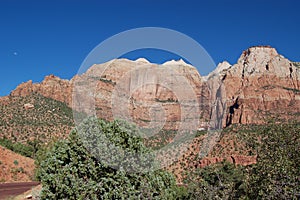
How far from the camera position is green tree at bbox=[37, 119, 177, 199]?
27.9 ft

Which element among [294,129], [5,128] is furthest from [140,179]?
[5,128]

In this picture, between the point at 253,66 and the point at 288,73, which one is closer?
the point at 288,73

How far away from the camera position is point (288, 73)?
4845 inches

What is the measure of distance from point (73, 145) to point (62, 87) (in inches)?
3745

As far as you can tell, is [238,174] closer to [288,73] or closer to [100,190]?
[100,190]

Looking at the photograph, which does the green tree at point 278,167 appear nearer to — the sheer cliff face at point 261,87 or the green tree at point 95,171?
the green tree at point 95,171

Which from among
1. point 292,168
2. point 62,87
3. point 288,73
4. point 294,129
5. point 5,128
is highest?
point 288,73

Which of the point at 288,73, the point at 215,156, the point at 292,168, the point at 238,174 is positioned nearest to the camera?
the point at 292,168

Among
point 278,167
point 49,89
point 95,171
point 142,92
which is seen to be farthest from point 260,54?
point 95,171

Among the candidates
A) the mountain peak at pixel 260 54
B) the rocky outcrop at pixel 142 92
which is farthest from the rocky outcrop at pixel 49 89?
the mountain peak at pixel 260 54

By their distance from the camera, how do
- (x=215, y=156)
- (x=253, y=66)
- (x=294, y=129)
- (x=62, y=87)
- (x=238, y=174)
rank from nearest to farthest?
1. (x=294, y=129)
2. (x=238, y=174)
3. (x=215, y=156)
4. (x=62, y=87)
5. (x=253, y=66)

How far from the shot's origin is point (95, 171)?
8641 mm

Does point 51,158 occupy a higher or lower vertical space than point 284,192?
higher

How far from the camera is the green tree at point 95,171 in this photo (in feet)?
27.9
